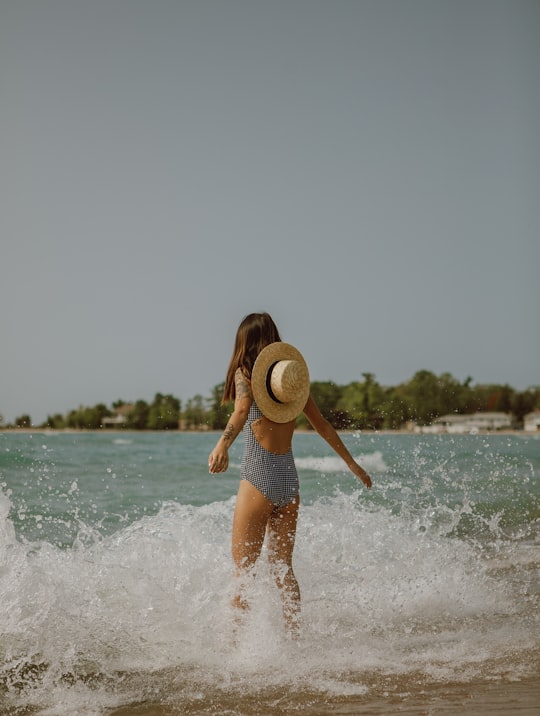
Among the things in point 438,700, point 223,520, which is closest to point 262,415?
point 438,700

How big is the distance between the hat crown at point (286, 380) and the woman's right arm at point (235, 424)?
14 centimetres

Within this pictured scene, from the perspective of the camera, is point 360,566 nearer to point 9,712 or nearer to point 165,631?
point 165,631

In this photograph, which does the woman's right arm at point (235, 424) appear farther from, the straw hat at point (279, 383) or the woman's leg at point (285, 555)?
the woman's leg at point (285, 555)

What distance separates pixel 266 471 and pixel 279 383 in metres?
0.44

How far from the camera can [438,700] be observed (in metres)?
3.09

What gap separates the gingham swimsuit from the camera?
3619 mm

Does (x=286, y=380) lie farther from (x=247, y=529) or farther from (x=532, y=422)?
(x=532, y=422)

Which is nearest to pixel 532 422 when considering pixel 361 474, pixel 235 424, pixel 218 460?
pixel 361 474

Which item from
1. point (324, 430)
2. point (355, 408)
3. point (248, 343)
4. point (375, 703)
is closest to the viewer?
point (375, 703)

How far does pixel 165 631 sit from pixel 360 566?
2.04 m

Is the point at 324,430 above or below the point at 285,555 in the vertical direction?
above

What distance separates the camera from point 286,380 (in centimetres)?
362

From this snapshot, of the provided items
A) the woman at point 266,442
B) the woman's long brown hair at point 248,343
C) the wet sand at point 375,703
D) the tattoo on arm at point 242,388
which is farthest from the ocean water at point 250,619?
the woman's long brown hair at point 248,343

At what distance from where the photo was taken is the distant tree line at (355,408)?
1348cm
